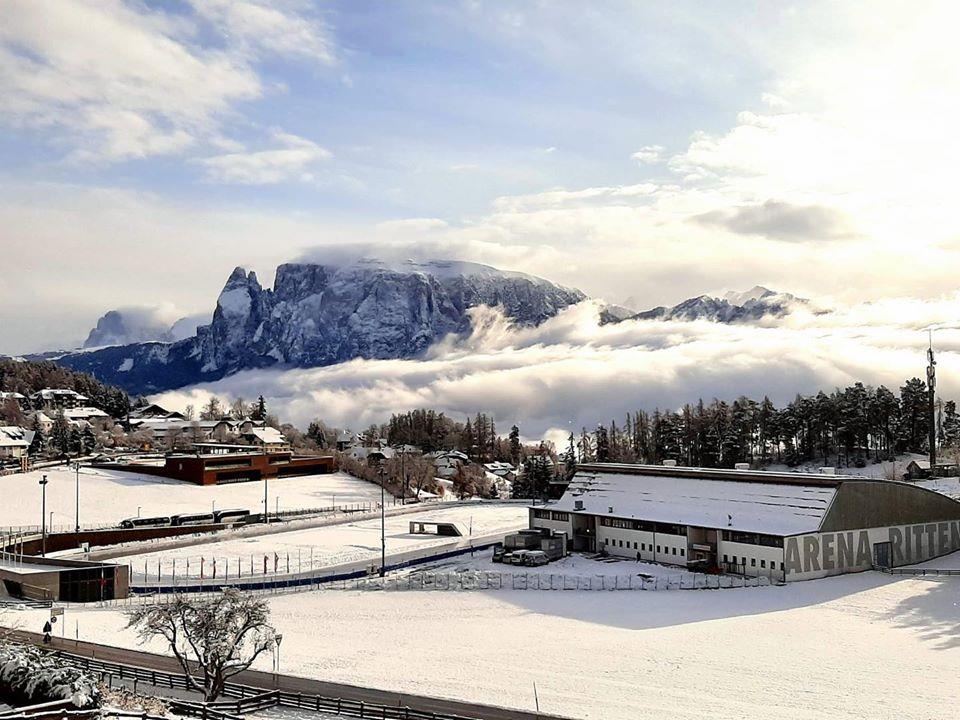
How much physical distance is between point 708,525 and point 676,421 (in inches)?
2786

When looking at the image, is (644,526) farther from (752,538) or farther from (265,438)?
(265,438)

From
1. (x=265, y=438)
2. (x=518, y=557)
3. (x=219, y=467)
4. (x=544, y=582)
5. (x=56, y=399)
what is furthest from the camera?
(x=56, y=399)

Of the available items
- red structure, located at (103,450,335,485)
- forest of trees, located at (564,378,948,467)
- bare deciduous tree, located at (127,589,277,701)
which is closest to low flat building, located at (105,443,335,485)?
red structure, located at (103,450,335,485)

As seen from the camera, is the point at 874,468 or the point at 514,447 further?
the point at 514,447

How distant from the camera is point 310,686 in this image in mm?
32375

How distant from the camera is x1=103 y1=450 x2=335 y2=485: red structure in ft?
362

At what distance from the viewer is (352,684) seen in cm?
3316

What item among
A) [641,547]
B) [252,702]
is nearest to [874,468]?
[641,547]

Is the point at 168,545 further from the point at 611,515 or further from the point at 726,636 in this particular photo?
the point at 726,636

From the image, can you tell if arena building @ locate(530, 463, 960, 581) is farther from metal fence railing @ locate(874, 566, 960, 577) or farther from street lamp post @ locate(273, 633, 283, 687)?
street lamp post @ locate(273, 633, 283, 687)

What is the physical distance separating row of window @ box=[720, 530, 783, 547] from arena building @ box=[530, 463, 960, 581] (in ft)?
0.20

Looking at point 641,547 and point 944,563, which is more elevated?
point 641,547

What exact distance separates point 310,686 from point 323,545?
145 feet

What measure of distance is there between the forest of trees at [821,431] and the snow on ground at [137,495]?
43911mm
